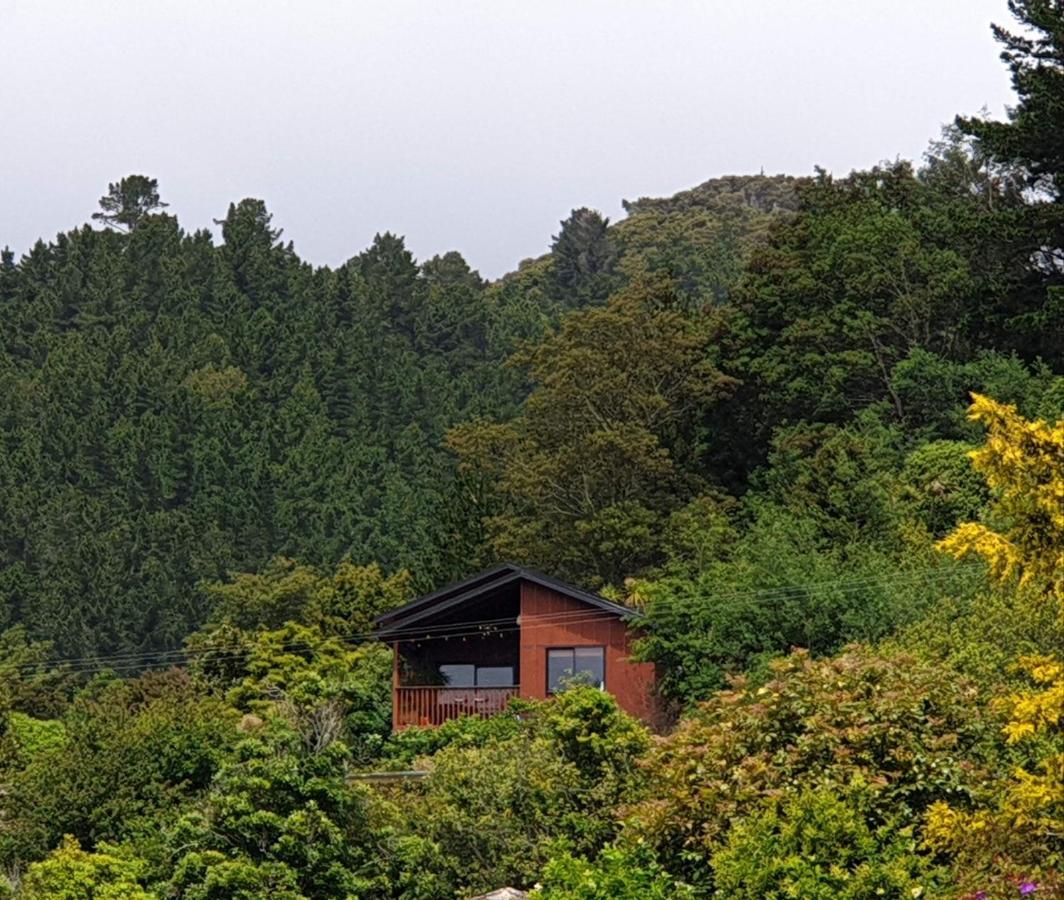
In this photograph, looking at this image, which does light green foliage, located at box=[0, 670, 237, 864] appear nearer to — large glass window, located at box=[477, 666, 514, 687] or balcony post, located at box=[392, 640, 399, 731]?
balcony post, located at box=[392, 640, 399, 731]

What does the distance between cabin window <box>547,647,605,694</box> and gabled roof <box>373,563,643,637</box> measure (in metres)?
1.08

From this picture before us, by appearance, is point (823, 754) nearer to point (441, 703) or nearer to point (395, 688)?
point (441, 703)

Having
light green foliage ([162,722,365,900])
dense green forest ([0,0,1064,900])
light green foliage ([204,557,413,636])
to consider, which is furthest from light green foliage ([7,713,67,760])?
light green foliage ([162,722,365,900])

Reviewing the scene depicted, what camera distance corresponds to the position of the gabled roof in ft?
142

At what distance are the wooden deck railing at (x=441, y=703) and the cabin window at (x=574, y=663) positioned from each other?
83 centimetres

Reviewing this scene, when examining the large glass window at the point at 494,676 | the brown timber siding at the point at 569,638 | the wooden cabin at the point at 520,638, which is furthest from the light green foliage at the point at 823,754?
the large glass window at the point at 494,676

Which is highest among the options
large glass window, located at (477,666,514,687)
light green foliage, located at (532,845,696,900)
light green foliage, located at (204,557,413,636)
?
light green foliage, located at (204,557,413,636)

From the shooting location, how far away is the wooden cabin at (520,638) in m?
43.1

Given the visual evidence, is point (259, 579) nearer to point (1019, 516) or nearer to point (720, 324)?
point (720, 324)

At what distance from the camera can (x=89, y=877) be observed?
27.1 m

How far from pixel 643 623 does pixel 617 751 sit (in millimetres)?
14755

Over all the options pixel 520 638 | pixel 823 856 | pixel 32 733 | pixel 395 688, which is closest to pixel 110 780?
pixel 395 688

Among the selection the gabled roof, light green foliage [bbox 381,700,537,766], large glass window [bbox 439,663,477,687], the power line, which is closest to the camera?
light green foliage [bbox 381,700,537,766]

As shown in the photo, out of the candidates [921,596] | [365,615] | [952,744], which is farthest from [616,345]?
[952,744]
